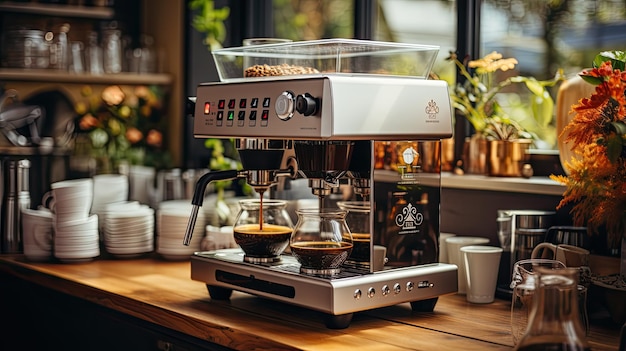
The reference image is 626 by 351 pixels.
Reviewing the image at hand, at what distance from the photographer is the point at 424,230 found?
1969mm

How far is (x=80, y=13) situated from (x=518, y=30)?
5.64 feet

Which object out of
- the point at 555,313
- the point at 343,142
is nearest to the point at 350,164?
the point at 343,142

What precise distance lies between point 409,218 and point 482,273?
25cm

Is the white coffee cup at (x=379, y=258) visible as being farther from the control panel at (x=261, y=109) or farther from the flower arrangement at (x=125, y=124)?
the flower arrangement at (x=125, y=124)

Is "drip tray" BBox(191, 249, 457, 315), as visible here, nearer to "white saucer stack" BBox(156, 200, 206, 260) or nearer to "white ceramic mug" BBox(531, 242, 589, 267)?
"white ceramic mug" BBox(531, 242, 589, 267)

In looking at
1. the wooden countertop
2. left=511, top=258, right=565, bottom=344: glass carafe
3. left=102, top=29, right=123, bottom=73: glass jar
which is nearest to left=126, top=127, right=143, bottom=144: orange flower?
left=102, top=29, right=123, bottom=73: glass jar

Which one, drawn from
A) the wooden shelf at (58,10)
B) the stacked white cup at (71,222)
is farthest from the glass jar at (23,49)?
the stacked white cup at (71,222)

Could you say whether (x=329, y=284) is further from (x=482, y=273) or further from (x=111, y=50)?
(x=111, y=50)

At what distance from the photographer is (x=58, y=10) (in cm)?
339

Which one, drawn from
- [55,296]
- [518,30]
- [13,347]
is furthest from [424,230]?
[13,347]

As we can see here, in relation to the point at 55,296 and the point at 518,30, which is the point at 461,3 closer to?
the point at 518,30

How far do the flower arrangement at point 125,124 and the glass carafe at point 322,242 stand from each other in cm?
156

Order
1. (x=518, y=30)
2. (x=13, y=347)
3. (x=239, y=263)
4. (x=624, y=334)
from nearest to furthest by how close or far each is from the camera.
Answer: (x=624, y=334) → (x=239, y=263) → (x=518, y=30) → (x=13, y=347)

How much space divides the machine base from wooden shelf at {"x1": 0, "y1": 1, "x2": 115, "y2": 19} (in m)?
1.63
